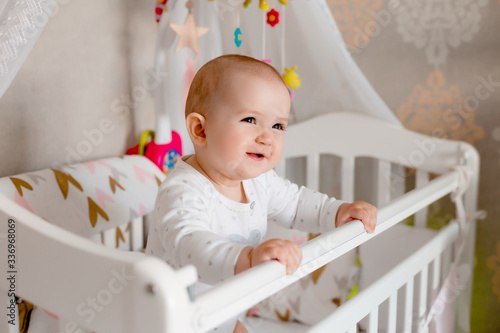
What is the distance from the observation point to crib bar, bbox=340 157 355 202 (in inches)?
66.7

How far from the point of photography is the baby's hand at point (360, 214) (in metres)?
0.96

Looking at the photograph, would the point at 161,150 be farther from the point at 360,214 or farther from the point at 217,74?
the point at 360,214

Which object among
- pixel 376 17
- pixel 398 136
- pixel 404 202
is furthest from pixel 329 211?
pixel 376 17

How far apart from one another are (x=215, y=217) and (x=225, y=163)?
0.11 metres

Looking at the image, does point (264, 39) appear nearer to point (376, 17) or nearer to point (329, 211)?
point (376, 17)

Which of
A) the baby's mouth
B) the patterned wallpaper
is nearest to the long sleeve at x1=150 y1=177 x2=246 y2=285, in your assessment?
the baby's mouth

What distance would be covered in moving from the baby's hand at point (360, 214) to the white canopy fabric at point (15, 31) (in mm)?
650

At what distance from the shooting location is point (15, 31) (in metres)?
0.92

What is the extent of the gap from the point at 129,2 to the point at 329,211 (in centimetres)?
92

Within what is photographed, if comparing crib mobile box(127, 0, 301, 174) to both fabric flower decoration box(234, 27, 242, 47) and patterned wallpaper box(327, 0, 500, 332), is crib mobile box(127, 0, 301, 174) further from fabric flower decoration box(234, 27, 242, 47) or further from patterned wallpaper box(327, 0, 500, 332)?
patterned wallpaper box(327, 0, 500, 332)

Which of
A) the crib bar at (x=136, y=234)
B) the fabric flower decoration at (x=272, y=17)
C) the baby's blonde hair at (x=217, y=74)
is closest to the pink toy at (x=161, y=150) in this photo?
the crib bar at (x=136, y=234)

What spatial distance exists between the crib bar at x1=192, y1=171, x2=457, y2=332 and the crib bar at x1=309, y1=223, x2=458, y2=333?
0.10 ft

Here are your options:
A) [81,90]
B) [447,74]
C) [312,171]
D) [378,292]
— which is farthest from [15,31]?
[447,74]

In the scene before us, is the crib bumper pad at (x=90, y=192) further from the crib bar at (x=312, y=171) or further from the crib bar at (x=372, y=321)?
the crib bar at (x=372, y=321)
